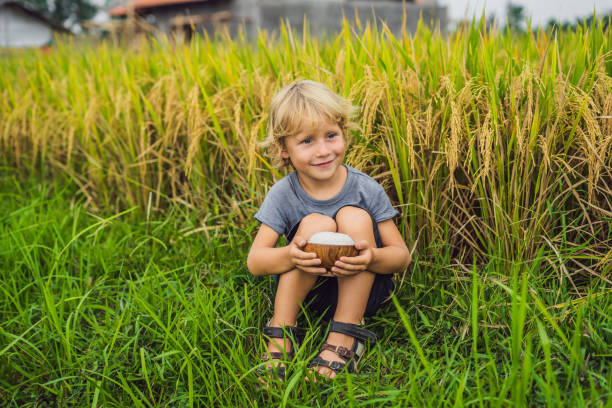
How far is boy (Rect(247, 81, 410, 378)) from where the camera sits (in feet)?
4.75

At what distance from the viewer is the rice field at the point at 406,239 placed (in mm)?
1320

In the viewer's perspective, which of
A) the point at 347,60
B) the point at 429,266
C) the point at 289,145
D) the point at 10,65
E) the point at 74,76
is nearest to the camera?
the point at 289,145

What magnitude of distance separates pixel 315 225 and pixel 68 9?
56708 millimetres

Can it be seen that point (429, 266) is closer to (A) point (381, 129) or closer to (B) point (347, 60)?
(A) point (381, 129)

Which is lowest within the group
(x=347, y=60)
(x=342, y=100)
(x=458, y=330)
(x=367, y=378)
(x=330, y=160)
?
(x=367, y=378)

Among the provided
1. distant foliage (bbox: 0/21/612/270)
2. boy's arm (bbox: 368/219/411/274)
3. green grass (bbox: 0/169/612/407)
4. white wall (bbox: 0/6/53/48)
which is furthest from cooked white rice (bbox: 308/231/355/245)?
white wall (bbox: 0/6/53/48)

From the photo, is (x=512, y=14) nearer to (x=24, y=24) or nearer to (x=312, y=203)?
(x=312, y=203)

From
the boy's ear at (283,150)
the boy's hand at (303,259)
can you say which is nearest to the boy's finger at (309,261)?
the boy's hand at (303,259)

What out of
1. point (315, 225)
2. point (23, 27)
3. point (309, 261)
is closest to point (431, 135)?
point (315, 225)

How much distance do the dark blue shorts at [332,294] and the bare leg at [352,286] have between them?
10 centimetres

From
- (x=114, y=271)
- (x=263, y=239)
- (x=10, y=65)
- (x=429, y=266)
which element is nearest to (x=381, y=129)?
(x=429, y=266)

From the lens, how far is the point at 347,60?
6.40ft

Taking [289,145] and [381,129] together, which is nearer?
[289,145]

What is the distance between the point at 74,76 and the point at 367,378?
2.57 metres
